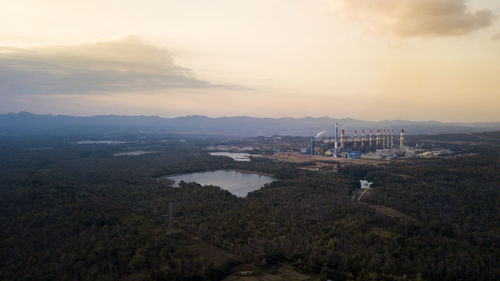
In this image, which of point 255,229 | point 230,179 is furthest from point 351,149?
point 255,229

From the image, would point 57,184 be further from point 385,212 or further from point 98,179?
point 385,212

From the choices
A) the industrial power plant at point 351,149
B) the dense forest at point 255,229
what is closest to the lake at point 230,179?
the dense forest at point 255,229

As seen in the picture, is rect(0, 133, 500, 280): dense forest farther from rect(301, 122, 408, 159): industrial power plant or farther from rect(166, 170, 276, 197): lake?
rect(301, 122, 408, 159): industrial power plant

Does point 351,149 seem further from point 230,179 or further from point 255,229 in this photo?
point 255,229

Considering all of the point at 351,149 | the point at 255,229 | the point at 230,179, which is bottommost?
the point at 230,179

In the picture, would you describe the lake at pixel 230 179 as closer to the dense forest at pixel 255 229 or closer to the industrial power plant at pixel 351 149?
the dense forest at pixel 255 229

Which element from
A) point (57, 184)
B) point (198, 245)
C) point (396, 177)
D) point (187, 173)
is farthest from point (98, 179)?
point (396, 177)

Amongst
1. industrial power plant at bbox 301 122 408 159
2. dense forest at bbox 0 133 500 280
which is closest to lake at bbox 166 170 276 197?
dense forest at bbox 0 133 500 280
